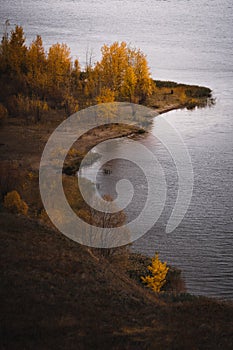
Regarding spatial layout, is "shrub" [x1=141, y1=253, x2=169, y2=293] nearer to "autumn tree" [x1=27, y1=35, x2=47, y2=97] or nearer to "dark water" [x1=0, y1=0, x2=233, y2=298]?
"dark water" [x1=0, y1=0, x2=233, y2=298]

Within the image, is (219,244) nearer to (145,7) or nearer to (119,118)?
(119,118)

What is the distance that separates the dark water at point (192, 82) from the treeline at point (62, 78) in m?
5.46

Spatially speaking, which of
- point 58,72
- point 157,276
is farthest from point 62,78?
point 157,276

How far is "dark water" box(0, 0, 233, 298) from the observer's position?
20.2 meters

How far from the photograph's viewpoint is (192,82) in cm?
5631

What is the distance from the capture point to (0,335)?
938 centimetres

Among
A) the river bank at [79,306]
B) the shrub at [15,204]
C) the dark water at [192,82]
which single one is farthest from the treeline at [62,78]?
the river bank at [79,306]

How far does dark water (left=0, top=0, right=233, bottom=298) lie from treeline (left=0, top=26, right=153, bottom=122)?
5.46 meters

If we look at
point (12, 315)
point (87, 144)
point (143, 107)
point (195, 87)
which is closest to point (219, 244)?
point (12, 315)

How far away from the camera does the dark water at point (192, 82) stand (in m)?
20.2

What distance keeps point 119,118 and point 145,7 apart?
416ft

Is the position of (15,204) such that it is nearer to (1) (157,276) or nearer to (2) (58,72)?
(1) (157,276)

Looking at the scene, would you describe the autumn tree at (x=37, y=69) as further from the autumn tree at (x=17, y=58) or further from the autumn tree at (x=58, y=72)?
the autumn tree at (x=17, y=58)

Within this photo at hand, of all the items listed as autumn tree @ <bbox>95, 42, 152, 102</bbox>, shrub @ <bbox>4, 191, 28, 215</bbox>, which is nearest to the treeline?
autumn tree @ <bbox>95, 42, 152, 102</bbox>
